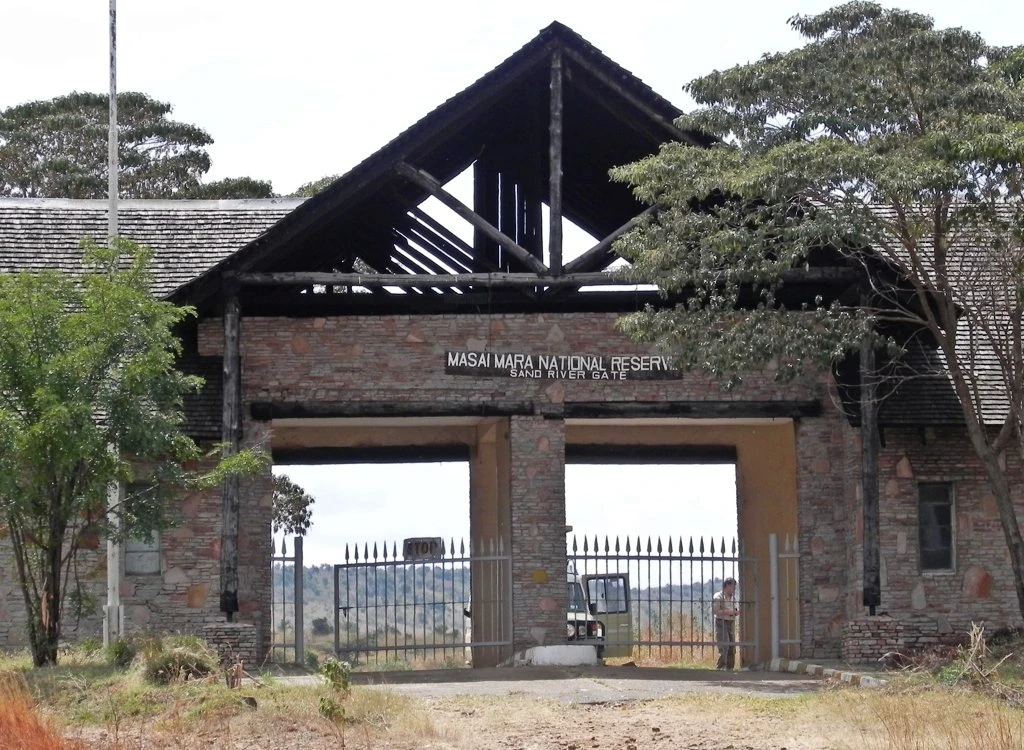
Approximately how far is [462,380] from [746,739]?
1010 centimetres

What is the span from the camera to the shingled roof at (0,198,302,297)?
2359 centimetres

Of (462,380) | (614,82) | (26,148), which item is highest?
(26,148)

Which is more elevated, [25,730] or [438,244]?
[438,244]

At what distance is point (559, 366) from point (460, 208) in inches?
107

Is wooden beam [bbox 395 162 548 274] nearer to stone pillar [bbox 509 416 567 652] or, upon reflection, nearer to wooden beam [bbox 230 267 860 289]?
wooden beam [bbox 230 267 860 289]

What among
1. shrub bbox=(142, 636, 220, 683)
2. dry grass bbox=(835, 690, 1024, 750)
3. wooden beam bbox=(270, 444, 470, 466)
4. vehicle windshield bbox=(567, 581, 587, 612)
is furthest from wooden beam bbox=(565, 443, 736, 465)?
dry grass bbox=(835, 690, 1024, 750)

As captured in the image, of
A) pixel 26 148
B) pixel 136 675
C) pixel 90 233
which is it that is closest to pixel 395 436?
pixel 90 233

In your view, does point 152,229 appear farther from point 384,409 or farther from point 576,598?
point 576,598

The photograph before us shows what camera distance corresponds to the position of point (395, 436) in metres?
27.5

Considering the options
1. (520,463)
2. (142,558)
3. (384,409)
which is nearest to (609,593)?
(520,463)

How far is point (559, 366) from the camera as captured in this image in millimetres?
22578

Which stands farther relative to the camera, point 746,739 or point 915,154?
point 915,154

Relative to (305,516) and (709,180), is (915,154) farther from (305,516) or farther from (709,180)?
(305,516)

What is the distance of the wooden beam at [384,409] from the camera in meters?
22.4
